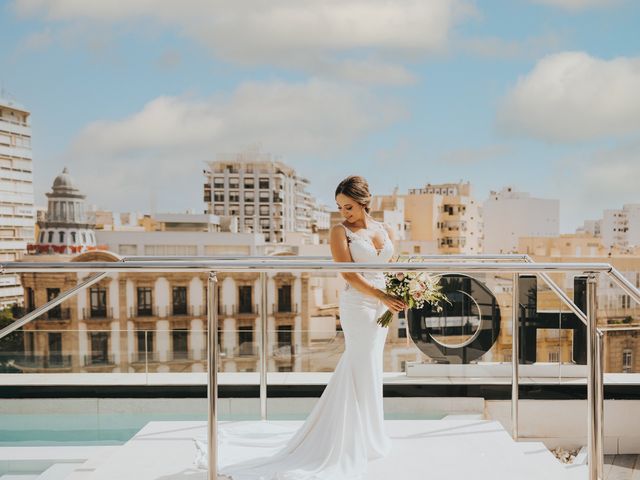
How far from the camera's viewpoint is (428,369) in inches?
175

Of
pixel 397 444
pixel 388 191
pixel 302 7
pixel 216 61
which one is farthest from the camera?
pixel 302 7

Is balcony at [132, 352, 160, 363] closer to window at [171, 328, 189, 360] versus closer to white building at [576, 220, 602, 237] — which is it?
window at [171, 328, 189, 360]

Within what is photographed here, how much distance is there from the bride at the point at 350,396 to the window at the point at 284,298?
2248 inches

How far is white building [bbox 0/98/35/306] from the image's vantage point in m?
66.6

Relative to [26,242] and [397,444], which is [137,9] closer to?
[26,242]

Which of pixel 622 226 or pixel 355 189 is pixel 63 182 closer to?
pixel 622 226

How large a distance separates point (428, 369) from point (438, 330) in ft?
1.08

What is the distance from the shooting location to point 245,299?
60781 mm

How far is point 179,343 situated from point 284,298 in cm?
5522

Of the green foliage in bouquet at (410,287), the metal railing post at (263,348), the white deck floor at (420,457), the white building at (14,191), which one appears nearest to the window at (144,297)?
the white building at (14,191)

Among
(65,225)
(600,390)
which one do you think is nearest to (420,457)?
(600,390)

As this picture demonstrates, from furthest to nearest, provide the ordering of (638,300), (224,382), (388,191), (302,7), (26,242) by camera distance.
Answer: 1. (302,7)
2. (388,191)
3. (26,242)
4. (224,382)
5. (638,300)

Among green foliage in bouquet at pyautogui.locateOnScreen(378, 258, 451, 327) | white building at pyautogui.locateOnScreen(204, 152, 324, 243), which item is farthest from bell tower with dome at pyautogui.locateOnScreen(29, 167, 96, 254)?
green foliage in bouquet at pyautogui.locateOnScreen(378, 258, 451, 327)

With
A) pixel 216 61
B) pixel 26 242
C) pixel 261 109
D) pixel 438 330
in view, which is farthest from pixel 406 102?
pixel 438 330
